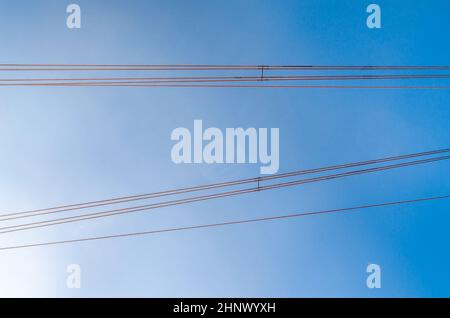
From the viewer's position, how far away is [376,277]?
791 centimetres

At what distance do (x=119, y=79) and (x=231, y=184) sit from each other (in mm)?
2501

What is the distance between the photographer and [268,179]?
8.19 m

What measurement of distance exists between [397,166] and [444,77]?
163 centimetres

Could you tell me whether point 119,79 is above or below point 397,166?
above

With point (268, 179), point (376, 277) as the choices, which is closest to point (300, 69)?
point (268, 179)
